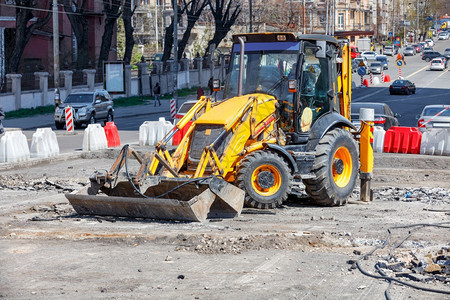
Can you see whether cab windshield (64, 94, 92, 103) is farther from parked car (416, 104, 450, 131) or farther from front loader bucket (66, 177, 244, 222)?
front loader bucket (66, 177, 244, 222)

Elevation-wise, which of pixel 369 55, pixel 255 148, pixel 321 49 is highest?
pixel 369 55

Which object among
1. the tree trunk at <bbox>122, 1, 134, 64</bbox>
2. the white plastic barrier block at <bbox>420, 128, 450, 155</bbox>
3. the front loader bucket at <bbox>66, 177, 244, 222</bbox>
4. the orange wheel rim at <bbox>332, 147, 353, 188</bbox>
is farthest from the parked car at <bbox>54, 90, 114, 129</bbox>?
the front loader bucket at <bbox>66, 177, 244, 222</bbox>

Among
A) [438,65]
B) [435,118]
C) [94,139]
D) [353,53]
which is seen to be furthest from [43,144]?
[438,65]

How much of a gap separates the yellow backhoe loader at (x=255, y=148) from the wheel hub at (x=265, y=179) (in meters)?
0.02

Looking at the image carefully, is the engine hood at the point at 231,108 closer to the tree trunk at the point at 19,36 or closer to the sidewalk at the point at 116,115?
the sidewalk at the point at 116,115

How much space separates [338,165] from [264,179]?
1977 mm

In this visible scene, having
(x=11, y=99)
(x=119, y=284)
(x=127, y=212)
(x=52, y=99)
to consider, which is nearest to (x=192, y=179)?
(x=127, y=212)

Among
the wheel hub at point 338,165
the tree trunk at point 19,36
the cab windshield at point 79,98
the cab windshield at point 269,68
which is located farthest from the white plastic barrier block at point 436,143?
the tree trunk at point 19,36

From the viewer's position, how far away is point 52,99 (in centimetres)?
4975

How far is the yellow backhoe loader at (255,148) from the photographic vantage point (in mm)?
12953

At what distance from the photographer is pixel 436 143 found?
2328 centimetres

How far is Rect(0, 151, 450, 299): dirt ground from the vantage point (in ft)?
30.3

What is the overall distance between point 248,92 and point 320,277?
18.6 feet

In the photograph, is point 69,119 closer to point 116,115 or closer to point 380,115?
point 116,115
